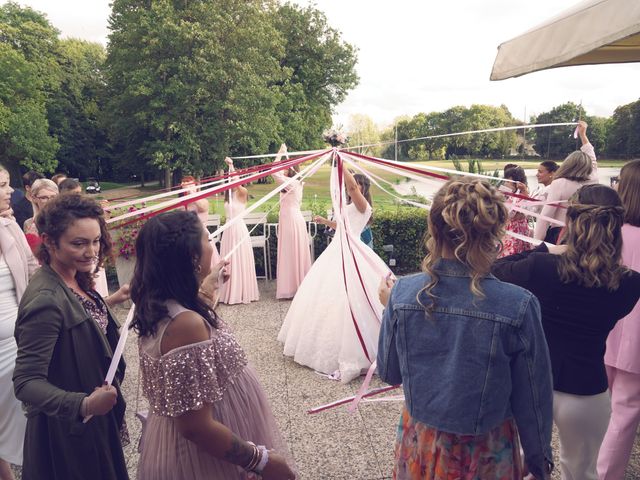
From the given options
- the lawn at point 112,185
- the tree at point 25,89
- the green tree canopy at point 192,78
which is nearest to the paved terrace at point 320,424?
the green tree canopy at point 192,78

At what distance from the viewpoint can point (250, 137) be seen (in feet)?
87.4

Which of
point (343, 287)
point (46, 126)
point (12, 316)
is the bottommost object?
point (343, 287)

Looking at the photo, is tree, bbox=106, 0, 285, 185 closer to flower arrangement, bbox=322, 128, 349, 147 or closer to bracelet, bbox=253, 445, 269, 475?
flower arrangement, bbox=322, 128, 349, 147

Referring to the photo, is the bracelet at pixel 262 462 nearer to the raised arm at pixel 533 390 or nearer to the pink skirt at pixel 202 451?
the pink skirt at pixel 202 451

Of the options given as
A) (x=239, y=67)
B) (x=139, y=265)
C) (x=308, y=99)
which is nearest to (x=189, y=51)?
(x=239, y=67)

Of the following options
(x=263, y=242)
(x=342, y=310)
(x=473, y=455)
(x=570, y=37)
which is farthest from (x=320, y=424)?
(x=263, y=242)

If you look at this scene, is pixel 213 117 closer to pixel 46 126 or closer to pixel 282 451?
pixel 46 126

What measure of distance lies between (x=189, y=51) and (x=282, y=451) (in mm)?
25800

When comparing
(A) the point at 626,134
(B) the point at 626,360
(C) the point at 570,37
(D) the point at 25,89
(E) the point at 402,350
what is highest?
(D) the point at 25,89

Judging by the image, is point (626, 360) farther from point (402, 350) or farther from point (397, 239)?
point (397, 239)

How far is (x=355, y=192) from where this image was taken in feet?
15.7

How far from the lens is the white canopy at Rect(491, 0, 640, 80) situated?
222 centimetres

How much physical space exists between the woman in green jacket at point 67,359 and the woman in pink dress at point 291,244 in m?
5.09

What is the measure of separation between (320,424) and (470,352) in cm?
243
